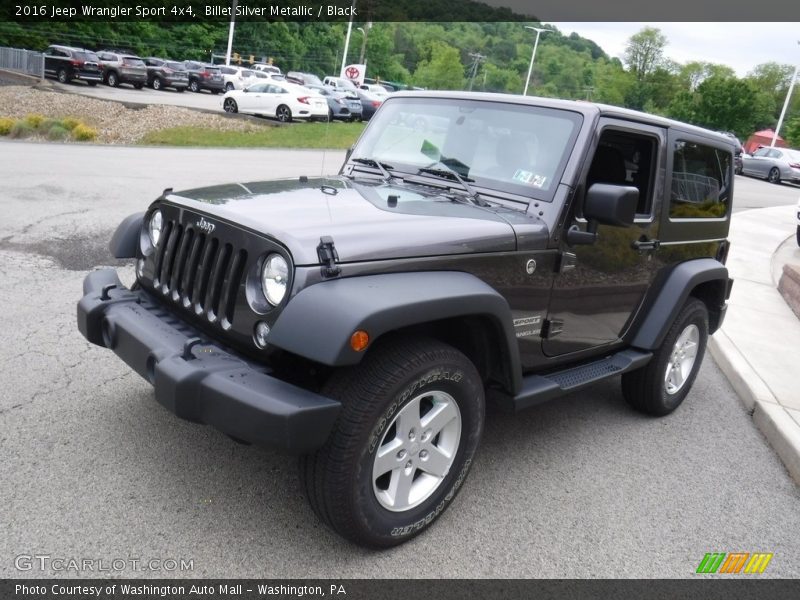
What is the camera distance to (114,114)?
22.9 meters

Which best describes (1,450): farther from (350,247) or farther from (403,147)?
(403,147)

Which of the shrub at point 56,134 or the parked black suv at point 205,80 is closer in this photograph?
the shrub at point 56,134

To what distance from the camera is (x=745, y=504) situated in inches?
149

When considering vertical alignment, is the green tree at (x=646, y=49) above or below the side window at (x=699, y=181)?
above

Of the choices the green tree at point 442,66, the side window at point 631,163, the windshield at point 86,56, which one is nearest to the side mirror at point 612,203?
the side window at point 631,163

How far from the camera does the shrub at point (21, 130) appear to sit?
56.6 ft

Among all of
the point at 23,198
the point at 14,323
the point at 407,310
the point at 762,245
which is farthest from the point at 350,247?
the point at 762,245

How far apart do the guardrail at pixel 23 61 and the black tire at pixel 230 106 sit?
10986 millimetres

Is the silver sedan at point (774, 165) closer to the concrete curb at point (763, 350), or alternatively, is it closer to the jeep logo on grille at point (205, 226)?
the concrete curb at point (763, 350)

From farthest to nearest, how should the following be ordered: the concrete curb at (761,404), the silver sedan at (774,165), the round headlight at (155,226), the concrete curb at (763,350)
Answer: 1. the silver sedan at (774,165)
2. the concrete curb at (763,350)
3. the concrete curb at (761,404)
4. the round headlight at (155,226)

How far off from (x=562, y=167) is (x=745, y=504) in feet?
7.08

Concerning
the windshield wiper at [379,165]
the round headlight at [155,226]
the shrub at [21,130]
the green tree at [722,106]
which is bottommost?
the shrub at [21,130]

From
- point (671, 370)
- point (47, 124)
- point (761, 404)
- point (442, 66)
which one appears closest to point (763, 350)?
point (761, 404)

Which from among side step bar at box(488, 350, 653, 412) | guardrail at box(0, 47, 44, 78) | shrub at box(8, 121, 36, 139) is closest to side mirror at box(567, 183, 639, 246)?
side step bar at box(488, 350, 653, 412)
